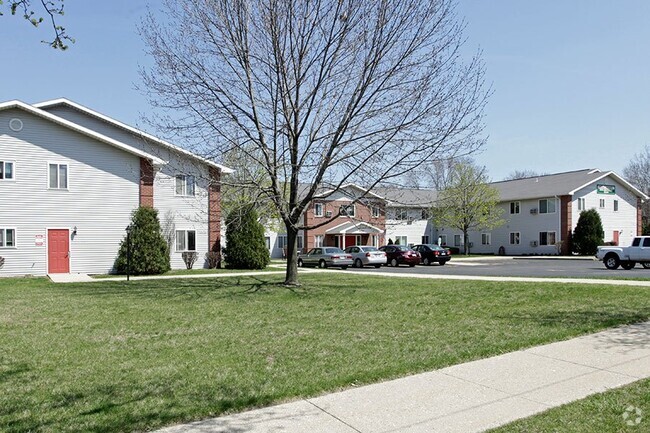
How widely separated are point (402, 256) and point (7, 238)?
2278 cm

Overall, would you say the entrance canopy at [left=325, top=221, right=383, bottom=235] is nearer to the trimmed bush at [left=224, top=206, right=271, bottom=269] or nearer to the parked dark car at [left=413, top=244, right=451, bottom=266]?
the parked dark car at [left=413, top=244, right=451, bottom=266]

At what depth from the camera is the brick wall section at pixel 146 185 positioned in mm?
26969

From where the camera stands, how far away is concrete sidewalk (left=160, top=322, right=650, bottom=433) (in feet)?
16.2

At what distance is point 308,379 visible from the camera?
20.9 ft

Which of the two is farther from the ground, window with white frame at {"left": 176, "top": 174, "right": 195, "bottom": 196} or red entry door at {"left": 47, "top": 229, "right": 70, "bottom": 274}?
window with white frame at {"left": 176, "top": 174, "right": 195, "bottom": 196}

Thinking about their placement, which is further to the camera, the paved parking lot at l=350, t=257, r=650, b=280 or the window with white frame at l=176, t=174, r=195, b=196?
the window with white frame at l=176, t=174, r=195, b=196

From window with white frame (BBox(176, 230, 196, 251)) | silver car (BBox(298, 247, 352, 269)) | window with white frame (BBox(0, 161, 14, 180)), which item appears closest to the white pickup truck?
silver car (BBox(298, 247, 352, 269))

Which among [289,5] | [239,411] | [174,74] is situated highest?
[289,5]

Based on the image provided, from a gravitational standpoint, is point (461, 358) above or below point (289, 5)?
below

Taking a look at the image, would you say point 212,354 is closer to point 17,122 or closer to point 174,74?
point 174,74

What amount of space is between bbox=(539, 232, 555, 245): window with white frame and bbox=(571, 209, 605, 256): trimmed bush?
103 inches

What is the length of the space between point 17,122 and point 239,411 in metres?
24.0

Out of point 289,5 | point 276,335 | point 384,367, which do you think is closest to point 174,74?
point 289,5

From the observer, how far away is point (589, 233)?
153 feet
